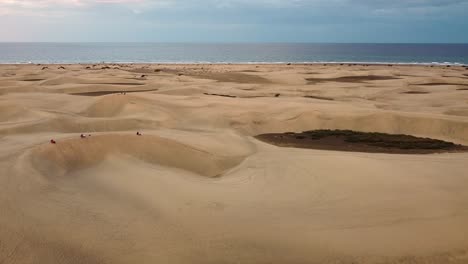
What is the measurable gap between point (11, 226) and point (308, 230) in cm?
381

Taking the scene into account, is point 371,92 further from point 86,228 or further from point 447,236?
point 86,228

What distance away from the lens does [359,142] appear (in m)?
13.7

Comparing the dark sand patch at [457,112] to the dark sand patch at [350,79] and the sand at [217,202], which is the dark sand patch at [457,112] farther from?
the dark sand patch at [350,79]

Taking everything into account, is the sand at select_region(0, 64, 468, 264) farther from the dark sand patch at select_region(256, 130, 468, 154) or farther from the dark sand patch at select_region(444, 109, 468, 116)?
the dark sand patch at select_region(444, 109, 468, 116)

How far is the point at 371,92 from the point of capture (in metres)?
27.2

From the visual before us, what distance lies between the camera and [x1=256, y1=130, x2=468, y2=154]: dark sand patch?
41.8ft

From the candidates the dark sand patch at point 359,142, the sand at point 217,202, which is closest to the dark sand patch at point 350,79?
the dark sand patch at point 359,142

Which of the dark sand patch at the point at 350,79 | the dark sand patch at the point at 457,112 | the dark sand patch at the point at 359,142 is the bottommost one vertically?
the dark sand patch at the point at 359,142

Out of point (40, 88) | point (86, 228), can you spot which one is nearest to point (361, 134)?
point (86, 228)

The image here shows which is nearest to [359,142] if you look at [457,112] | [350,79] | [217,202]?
[457,112]

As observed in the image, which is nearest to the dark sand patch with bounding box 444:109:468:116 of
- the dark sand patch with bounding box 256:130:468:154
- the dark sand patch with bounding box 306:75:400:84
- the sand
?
the sand

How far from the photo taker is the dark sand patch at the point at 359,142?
12750 mm

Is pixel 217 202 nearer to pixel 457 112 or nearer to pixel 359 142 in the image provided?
pixel 359 142

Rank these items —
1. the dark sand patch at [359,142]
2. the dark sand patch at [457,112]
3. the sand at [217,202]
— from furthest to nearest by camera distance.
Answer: the dark sand patch at [457,112], the dark sand patch at [359,142], the sand at [217,202]
